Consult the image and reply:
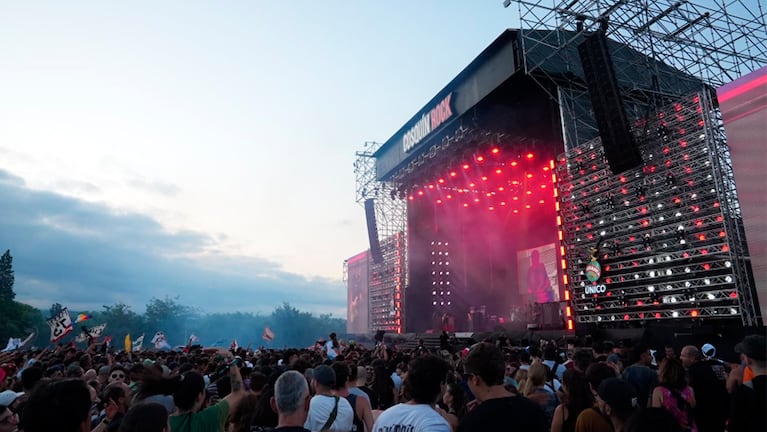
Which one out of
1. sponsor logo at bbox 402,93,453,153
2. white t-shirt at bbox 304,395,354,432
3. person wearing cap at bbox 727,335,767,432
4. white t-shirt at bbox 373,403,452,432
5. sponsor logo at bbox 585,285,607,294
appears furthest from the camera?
sponsor logo at bbox 402,93,453,153

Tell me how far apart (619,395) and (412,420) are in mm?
1485

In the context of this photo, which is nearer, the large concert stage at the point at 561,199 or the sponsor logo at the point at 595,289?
A: the large concert stage at the point at 561,199

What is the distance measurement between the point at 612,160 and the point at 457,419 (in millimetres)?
14703

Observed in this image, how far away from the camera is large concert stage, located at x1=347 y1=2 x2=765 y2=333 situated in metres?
14.7

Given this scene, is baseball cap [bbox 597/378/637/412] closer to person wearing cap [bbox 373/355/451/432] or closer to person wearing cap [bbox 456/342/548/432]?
person wearing cap [bbox 456/342/548/432]

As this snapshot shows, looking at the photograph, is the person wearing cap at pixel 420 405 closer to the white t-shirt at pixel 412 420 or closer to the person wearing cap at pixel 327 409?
the white t-shirt at pixel 412 420

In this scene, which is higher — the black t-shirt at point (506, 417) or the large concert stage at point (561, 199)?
the large concert stage at point (561, 199)

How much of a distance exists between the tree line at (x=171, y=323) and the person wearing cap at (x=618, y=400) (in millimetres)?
55230

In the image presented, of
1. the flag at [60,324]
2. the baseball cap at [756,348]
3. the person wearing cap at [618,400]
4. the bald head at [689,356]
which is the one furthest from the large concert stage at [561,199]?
the flag at [60,324]

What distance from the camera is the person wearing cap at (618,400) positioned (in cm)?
314

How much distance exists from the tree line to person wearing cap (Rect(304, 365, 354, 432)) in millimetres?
53820

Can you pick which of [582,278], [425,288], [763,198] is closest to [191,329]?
[425,288]

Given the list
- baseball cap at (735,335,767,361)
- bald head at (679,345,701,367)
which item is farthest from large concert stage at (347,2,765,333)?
baseball cap at (735,335,767,361)

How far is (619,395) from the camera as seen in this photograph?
3146 millimetres
